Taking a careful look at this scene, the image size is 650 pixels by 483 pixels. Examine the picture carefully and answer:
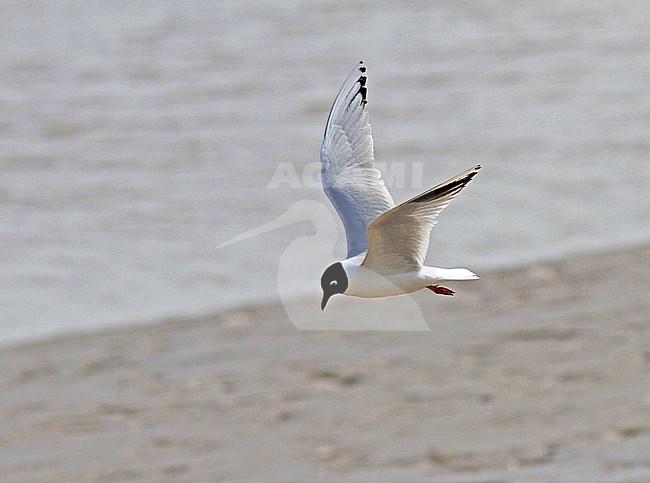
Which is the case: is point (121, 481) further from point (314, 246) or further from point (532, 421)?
point (314, 246)

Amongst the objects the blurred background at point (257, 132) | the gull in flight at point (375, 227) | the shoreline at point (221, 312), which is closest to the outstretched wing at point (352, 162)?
the gull in flight at point (375, 227)

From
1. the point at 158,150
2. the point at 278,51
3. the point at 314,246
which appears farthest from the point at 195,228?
→ the point at 314,246

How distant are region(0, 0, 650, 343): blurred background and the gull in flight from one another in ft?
23.0

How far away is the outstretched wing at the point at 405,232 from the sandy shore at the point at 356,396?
8565 mm

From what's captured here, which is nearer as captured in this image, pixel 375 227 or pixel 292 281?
pixel 375 227

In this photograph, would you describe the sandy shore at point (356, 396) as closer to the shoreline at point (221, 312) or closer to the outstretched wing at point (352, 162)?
the shoreline at point (221, 312)

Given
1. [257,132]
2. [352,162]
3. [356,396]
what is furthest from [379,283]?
[257,132]

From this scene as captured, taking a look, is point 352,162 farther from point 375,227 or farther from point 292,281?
point 292,281

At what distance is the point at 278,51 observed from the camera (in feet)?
59.6

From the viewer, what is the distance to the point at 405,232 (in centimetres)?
187

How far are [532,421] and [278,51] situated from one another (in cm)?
884

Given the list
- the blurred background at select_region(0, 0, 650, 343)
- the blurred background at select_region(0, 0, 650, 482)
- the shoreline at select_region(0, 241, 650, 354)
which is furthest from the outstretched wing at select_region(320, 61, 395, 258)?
the shoreline at select_region(0, 241, 650, 354)

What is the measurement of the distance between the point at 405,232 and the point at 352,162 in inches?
19.2

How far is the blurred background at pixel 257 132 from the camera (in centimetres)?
1245
